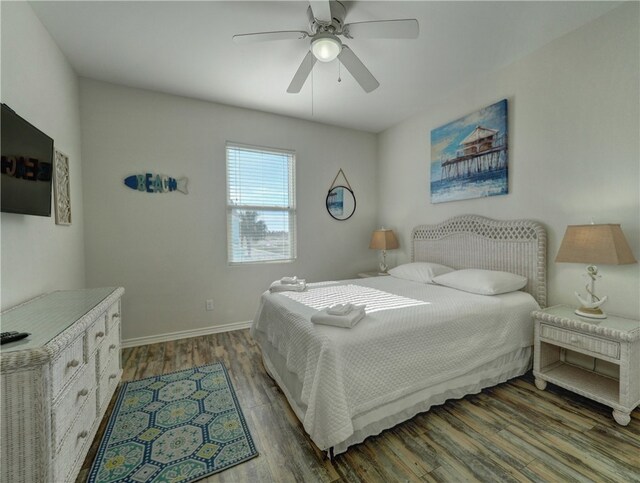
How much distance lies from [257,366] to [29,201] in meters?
2.03

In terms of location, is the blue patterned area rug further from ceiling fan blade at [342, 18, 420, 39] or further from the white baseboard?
ceiling fan blade at [342, 18, 420, 39]

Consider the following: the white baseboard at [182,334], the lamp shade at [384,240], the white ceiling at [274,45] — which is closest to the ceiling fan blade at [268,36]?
the white ceiling at [274,45]

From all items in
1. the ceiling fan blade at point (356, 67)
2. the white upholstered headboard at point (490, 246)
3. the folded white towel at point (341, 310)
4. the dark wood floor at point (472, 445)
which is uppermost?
the ceiling fan blade at point (356, 67)

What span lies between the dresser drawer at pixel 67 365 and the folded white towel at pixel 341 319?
1190mm

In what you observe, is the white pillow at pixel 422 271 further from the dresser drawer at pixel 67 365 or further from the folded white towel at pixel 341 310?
the dresser drawer at pixel 67 365

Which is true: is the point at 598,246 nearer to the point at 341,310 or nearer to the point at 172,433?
the point at 341,310

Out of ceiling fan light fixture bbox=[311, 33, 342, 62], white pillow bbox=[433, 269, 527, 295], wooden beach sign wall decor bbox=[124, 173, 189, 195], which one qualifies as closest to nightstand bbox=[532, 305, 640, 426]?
white pillow bbox=[433, 269, 527, 295]

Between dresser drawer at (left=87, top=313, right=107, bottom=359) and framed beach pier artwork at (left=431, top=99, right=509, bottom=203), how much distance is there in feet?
11.2

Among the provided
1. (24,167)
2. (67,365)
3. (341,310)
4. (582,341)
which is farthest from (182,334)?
(582,341)

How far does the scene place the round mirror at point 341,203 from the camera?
416 centimetres

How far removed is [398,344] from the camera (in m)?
1.67

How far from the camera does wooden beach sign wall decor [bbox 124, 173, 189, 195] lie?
3031mm

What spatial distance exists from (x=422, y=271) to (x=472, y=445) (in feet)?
5.67

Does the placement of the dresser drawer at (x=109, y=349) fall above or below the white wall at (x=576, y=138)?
below
